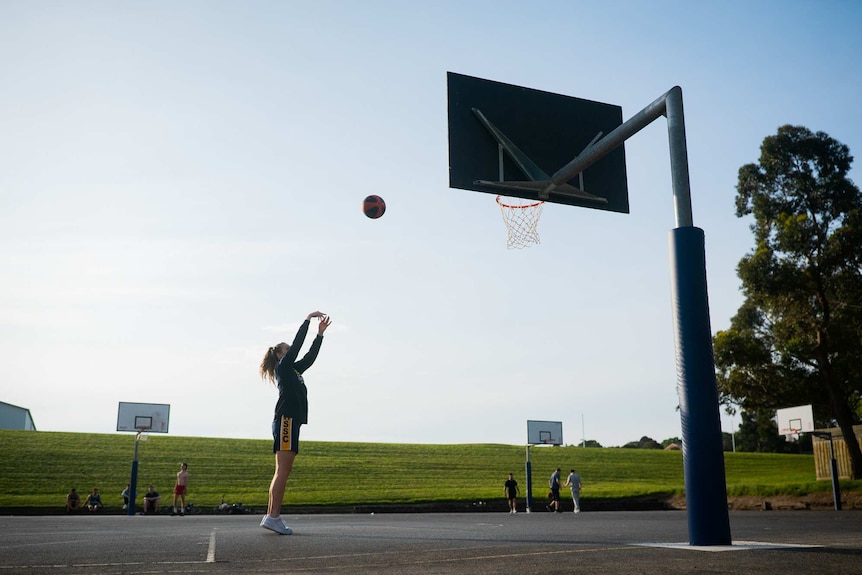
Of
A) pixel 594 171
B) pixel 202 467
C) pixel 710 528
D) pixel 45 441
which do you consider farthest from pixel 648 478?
pixel 710 528

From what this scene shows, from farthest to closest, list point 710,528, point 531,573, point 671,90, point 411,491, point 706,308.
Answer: point 411,491
point 671,90
point 706,308
point 710,528
point 531,573

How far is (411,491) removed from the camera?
39562 mm

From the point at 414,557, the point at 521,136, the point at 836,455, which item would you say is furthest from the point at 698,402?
the point at 836,455

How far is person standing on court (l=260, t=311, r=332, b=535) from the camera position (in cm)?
823

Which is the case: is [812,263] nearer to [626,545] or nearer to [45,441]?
[626,545]

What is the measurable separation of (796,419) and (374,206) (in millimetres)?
24808

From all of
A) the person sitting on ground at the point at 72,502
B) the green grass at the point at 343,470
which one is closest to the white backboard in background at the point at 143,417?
the green grass at the point at 343,470

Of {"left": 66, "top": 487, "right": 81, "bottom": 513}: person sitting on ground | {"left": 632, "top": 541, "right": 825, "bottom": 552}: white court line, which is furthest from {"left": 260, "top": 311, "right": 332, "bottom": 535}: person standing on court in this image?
{"left": 66, "top": 487, "right": 81, "bottom": 513}: person sitting on ground

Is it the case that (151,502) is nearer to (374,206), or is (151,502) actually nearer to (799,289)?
(374,206)

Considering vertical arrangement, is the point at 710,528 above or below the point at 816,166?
below

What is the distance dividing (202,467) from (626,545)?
43.4 metres

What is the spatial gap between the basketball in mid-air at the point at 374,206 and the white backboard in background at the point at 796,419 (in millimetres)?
23816

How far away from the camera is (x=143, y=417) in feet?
106

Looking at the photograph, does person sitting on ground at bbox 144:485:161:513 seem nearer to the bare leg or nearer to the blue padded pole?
the bare leg
